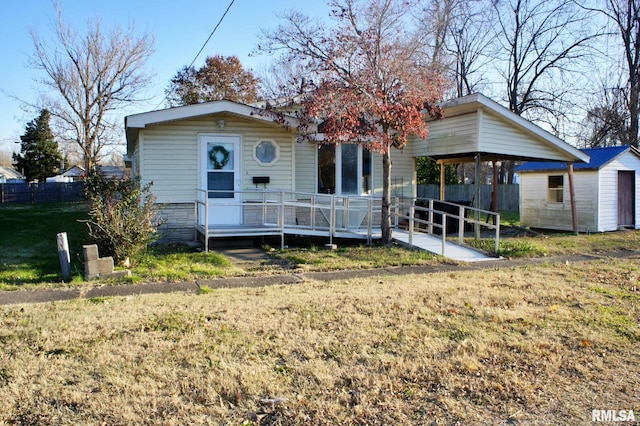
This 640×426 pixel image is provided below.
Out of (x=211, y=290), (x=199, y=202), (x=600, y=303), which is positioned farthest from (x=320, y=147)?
(x=600, y=303)

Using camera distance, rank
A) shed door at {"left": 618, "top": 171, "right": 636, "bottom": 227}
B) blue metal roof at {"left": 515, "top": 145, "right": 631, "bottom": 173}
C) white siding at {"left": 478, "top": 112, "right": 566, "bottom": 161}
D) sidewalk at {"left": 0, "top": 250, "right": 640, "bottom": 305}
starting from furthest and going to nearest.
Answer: shed door at {"left": 618, "top": 171, "right": 636, "bottom": 227}, blue metal roof at {"left": 515, "top": 145, "right": 631, "bottom": 173}, white siding at {"left": 478, "top": 112, "right": 566, "bottom": 161}, sidewalk at {"left": 0, "top": 250, "right": 640, "bottom": 305}

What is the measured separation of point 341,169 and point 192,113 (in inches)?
174

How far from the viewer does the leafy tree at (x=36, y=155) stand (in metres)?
40.7

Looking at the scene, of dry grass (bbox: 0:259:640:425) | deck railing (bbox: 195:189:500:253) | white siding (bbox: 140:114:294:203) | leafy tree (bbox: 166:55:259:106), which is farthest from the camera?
leafy tree (bbox: 166:55:259:106)

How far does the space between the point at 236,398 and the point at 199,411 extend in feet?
0.99

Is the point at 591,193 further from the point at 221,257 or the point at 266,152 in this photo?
the point at 221,257

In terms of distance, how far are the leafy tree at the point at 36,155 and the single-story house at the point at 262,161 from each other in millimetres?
33852

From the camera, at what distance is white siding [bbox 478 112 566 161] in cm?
1261

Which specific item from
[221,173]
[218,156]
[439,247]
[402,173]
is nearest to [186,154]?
[218,156]

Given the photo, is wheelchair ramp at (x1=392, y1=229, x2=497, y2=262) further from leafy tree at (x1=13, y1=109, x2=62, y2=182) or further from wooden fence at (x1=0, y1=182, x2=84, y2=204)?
leafy tree at (x1=13, y1=109, x2=62, y2=182)

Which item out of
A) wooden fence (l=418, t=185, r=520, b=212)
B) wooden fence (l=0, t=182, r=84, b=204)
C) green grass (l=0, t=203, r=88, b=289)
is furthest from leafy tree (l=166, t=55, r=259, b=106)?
green grass (l=0, t=203, r=88, b=289)

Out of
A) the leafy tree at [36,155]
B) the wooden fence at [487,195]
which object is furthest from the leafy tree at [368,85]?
the leafy tree at [36,155]

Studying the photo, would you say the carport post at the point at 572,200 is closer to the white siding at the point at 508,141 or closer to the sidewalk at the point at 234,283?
the white siding at the point at 508,141

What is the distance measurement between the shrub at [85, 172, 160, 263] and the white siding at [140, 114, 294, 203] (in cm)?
209
